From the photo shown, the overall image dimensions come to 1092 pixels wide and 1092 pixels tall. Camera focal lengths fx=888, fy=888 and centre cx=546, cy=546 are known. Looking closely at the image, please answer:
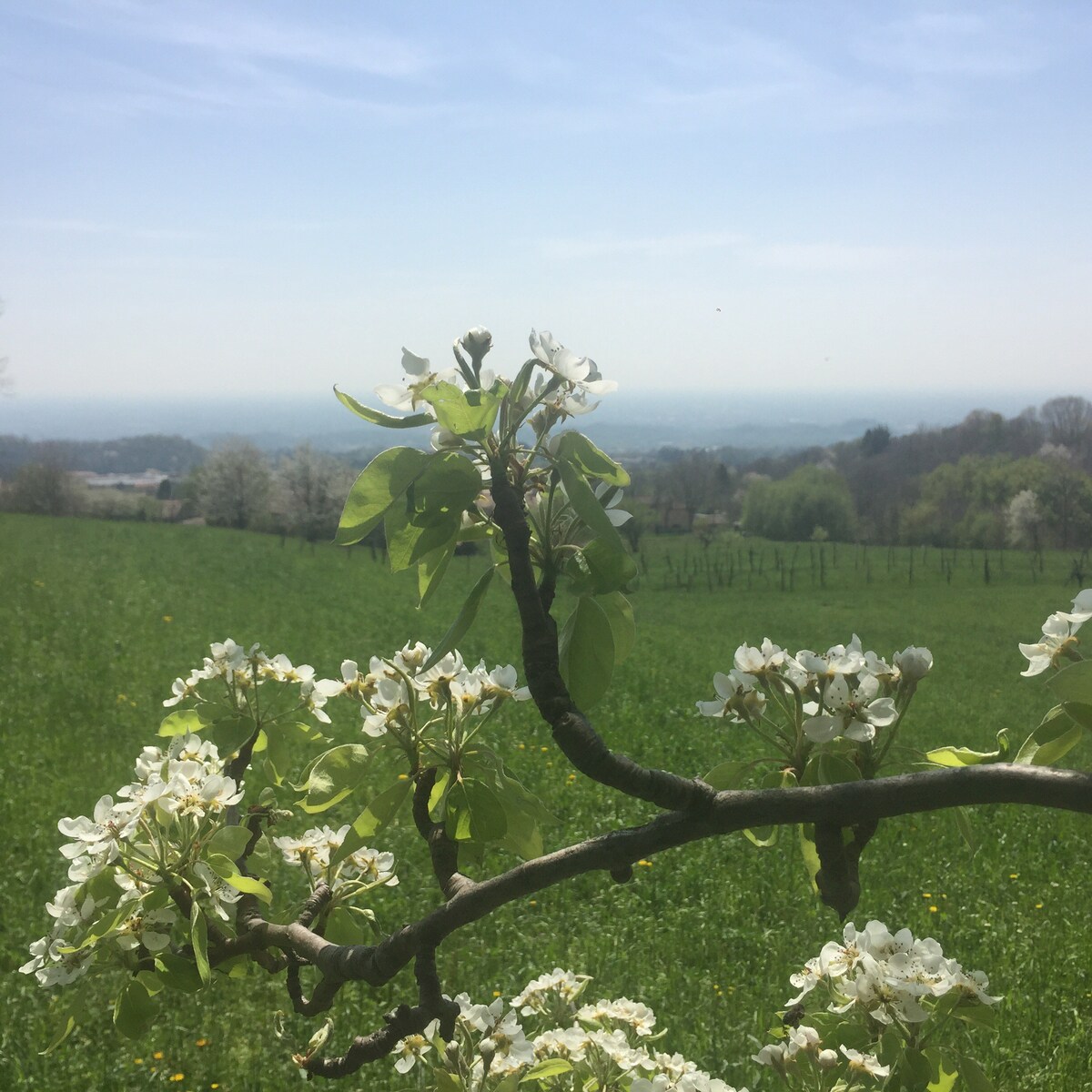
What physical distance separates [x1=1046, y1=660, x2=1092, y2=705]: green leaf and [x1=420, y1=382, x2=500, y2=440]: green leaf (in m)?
0.71

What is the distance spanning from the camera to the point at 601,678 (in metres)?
1.10

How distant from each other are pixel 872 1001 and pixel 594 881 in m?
5.37

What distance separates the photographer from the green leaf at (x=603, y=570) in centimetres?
103

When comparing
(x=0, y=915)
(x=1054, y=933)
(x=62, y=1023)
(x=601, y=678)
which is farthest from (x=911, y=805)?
(x=0, y=915)

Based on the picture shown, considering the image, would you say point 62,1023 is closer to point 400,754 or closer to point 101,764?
point 400,754

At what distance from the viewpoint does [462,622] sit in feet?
3.44

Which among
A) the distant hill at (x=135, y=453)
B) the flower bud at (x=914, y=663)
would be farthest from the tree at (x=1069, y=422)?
the distant hill at (x=135, y=453)

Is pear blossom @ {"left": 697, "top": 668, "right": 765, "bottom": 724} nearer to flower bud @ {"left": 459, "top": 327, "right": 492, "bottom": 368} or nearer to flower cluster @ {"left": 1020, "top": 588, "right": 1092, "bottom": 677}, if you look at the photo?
flower cluster @ {"left": 1020, "top": 588, "right": 1092, "bottom": 677}

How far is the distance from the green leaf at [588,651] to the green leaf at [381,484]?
0.26 m

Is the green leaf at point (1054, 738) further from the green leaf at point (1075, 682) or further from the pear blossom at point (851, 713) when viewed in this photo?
the pear blossom at point (851, 713)

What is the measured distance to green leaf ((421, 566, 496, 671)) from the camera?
99cm

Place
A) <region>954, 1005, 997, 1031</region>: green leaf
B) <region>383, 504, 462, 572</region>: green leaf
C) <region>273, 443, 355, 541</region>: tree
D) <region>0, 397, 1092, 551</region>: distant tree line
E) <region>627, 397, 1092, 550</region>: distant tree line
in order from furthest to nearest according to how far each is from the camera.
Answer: <region>273, 443, 355, 541</region>: tree, <region>0, 397, 1092, 551</region>: distant tree line, <region>627, 397, 1092, 550</region>: distant tree line, <region>954, 1005, 997, 1031</region>: green leaf, <region>383, 504, 462, 572</region>: green leaf

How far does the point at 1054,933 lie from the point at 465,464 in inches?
256

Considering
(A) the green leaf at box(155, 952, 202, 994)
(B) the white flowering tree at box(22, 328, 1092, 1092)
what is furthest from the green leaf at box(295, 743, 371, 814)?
(A) the green leaf at box(155, 952, 202, 994)
